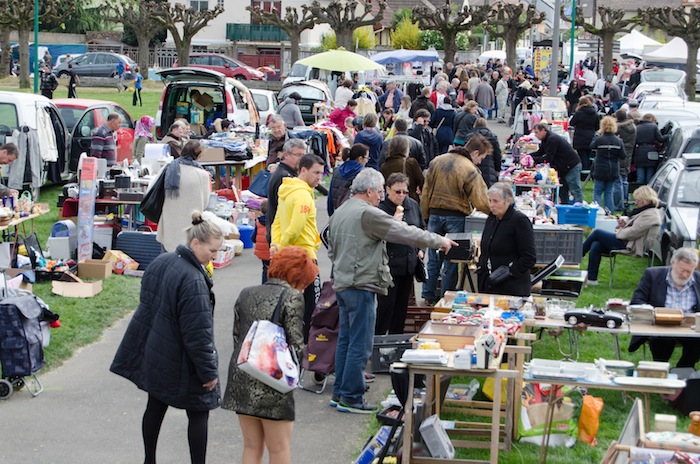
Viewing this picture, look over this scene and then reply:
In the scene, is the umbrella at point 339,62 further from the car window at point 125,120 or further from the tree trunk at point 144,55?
the tree trunk at point 144,55

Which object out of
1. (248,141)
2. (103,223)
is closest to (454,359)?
(103,223)

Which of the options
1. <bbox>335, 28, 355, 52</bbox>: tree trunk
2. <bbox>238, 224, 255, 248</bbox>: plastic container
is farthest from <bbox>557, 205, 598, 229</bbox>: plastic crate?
<bbox>335, 28, 355, 52</bbox>: tree trunk

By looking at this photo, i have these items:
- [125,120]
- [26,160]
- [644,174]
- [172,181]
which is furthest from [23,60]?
[172,181]

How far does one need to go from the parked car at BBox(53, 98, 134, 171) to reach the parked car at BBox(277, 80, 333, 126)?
763 cm

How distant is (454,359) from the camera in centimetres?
671

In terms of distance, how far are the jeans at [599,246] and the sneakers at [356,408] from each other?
5904mm

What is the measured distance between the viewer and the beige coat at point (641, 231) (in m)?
13.0

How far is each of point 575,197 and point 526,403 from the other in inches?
378

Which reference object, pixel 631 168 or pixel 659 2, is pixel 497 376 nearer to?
pixel 631 168

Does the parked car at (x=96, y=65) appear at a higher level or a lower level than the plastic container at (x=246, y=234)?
higher

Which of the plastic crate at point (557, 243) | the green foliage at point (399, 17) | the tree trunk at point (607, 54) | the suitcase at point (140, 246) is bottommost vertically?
the suitcase at point (140, 246)

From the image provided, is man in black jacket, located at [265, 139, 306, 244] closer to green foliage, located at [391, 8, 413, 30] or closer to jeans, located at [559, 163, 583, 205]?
jeans, located at [559, 163, 583, 205]

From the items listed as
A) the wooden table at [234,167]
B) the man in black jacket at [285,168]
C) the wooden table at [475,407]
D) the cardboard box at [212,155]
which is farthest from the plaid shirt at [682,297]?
the cardboard box at [212,155]

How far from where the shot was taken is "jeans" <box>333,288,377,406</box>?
819 centimetres
